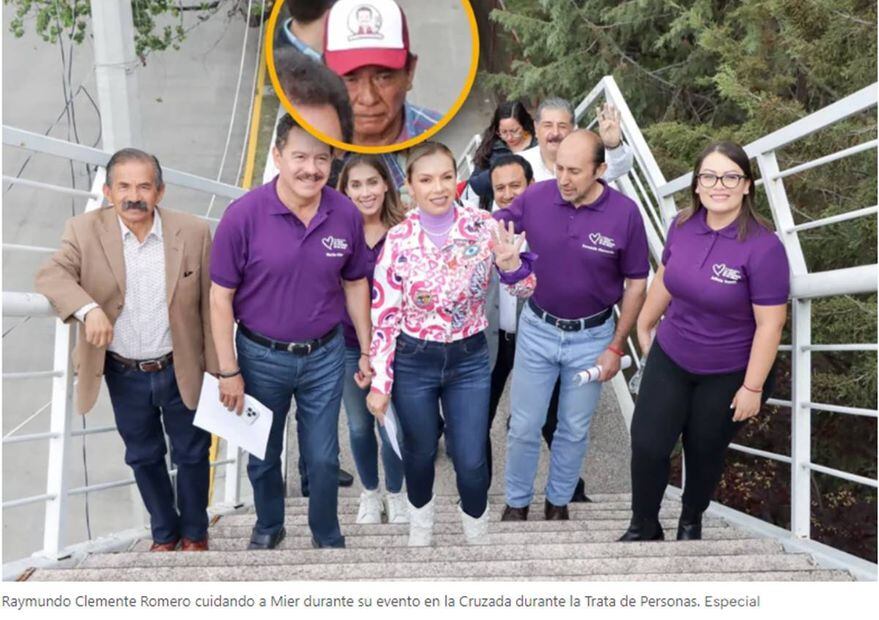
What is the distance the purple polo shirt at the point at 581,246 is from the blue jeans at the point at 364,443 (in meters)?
0.90

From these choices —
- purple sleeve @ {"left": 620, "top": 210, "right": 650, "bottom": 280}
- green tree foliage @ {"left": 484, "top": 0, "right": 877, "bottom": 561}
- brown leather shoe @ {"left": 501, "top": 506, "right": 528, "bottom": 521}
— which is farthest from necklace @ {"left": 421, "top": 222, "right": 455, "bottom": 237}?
green tree foliage @ {"left": 484, "top": 0, "right": 877, "bottom": 561}

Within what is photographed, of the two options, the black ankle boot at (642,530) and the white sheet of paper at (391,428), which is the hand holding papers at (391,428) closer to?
the white sheet of paper at (391,428)

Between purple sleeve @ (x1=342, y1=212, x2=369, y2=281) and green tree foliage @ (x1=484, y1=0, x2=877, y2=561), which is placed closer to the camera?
purple sleeve @ (x1=342, y1=212, x2=369, y2=281)

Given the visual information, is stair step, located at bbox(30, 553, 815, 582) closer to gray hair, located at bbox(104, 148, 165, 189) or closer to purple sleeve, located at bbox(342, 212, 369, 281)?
purple sleeve, located at bbox(342, 212, 369, 281)

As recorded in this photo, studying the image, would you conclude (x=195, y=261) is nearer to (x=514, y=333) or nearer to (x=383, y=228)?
(x=383, y=228)

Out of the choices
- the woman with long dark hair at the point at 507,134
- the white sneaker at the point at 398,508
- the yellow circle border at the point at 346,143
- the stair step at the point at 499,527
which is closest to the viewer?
the yellow circle border at the point at 346,143

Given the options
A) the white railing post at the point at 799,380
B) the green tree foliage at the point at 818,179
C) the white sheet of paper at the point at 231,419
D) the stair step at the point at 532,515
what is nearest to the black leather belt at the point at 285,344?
the white sheet of paper at the point at 231,419

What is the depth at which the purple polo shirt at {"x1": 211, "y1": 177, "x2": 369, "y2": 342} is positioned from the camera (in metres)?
3.26

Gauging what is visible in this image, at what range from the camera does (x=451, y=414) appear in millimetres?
3432

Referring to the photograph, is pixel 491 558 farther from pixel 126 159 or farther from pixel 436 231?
pixel 126 159

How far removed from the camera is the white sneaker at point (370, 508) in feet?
14.7

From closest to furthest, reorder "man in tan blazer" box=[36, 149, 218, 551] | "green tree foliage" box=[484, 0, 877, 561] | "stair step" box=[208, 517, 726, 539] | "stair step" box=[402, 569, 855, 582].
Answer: "stair step" box=[402, 569, 855, 582]
"man in tan blazer" box=[36, 149, 218, 551]
"stair step" box=[208, 517, 726, 539]
"green tree foliage" box=[484, 0, 877, 561]

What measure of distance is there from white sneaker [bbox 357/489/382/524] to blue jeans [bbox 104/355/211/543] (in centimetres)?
85

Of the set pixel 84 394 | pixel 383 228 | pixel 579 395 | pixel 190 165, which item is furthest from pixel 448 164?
pixel 190 165
